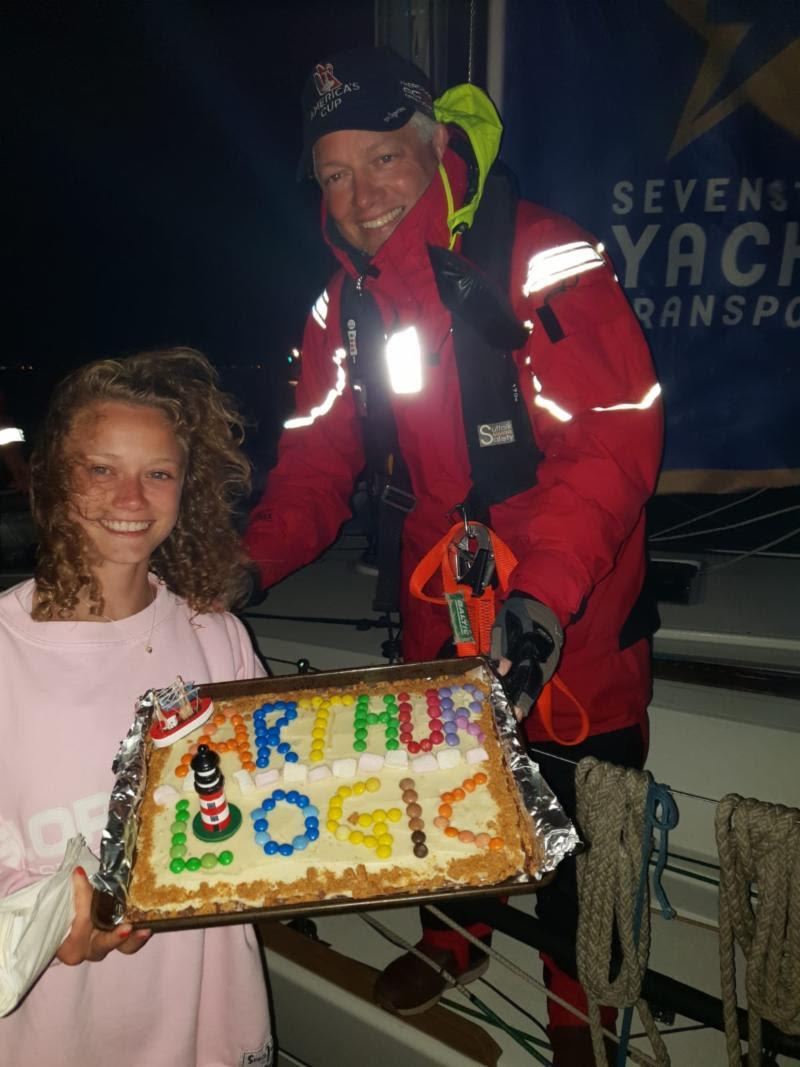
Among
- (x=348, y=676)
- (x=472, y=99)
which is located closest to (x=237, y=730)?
(x=348, y=676)

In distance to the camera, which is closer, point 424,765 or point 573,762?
point 424,765

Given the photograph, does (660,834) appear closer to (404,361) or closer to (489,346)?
(489,346)

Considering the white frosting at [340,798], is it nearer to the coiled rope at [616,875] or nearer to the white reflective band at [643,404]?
the coiled rope at [616,875]

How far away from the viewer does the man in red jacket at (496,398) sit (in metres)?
1.75

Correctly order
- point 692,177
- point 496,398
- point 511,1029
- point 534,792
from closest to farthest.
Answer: point 534,792 → point 496,398 → point 511,1029 → point 692,177

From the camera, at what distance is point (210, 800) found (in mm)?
1357

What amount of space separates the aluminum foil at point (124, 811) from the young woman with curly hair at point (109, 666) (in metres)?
0.09

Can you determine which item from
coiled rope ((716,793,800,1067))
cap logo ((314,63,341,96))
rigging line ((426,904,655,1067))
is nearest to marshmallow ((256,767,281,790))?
rigging line ((426,904,655,1067))

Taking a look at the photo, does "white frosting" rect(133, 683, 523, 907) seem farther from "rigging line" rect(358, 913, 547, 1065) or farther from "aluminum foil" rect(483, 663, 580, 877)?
"rigging line" rect(358, 913, 547, 1065)

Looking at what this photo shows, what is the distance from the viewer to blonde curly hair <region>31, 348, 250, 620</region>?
64.1 inches

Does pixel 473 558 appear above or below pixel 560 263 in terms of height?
below

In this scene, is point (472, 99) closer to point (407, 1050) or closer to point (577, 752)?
point (577, 752)

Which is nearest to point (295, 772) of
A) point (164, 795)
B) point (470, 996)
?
point (164, 795)

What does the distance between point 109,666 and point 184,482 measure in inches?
23.5
